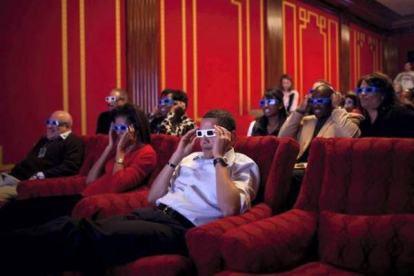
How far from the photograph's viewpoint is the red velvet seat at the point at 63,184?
2.70 metres

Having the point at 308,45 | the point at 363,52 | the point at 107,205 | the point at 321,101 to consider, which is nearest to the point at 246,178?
the point at 107,205

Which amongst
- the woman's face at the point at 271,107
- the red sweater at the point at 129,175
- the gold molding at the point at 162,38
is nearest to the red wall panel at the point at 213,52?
the gold molding at the point at 162,38

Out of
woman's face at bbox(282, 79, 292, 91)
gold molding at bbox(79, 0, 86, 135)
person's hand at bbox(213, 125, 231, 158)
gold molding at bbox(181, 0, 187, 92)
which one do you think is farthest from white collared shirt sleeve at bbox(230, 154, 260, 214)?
woman's face at bbox(282, 79, 292, 91)

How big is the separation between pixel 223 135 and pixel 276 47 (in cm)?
481

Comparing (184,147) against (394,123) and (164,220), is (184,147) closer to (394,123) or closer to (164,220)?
(164,220)

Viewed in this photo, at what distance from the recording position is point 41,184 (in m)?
2.72

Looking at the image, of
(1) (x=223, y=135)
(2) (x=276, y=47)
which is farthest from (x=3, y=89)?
(2) (x=276, y=47)

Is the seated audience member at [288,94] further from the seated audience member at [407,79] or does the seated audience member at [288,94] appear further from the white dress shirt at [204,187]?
the seated audience member at [407,79]

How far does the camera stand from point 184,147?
2.14m

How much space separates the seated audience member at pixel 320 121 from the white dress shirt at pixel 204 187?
2.69ft

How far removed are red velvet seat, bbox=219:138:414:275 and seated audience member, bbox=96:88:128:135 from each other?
7.93 ft

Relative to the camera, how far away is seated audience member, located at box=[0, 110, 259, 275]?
1.50 metres

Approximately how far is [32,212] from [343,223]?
1659 millimetres

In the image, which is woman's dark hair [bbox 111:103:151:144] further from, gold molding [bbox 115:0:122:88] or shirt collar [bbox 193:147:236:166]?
gold molding [bbox 115:0:122:88]
